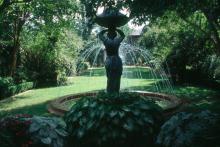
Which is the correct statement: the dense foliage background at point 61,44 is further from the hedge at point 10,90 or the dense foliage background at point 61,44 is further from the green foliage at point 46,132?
the green foliage at point 46,132

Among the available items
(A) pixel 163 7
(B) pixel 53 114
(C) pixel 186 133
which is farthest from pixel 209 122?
(B) pixel 53 114

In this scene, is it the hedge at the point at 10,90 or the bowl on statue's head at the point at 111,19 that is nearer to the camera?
the bowl on statue's head at the point at 111,19

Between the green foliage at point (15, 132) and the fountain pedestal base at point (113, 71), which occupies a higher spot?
the fountain pedestal base at point (113, 71)

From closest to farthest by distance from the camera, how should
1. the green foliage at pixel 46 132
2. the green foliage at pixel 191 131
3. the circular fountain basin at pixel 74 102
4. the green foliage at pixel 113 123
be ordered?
the green foliage at pixel 191 131
the green foliage at pixel 46 132
the green foliage at pixel 113 123
the circular fountain basin at pixel 74 102

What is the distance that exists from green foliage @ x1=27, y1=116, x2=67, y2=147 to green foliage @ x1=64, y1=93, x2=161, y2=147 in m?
0.50

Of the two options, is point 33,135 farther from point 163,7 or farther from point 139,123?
point 163,7

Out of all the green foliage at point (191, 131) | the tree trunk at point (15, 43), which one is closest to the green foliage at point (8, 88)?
the tree trunk at point (15, 43)

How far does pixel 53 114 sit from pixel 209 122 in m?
5.86

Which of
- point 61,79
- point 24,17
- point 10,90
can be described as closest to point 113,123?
point 10,90

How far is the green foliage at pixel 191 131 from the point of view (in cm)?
631

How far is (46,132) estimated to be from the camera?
7488 millimetres

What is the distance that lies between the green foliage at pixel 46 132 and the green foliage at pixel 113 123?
19.6 inches

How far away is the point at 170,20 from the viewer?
22.5 metres

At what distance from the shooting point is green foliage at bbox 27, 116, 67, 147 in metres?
7.26
